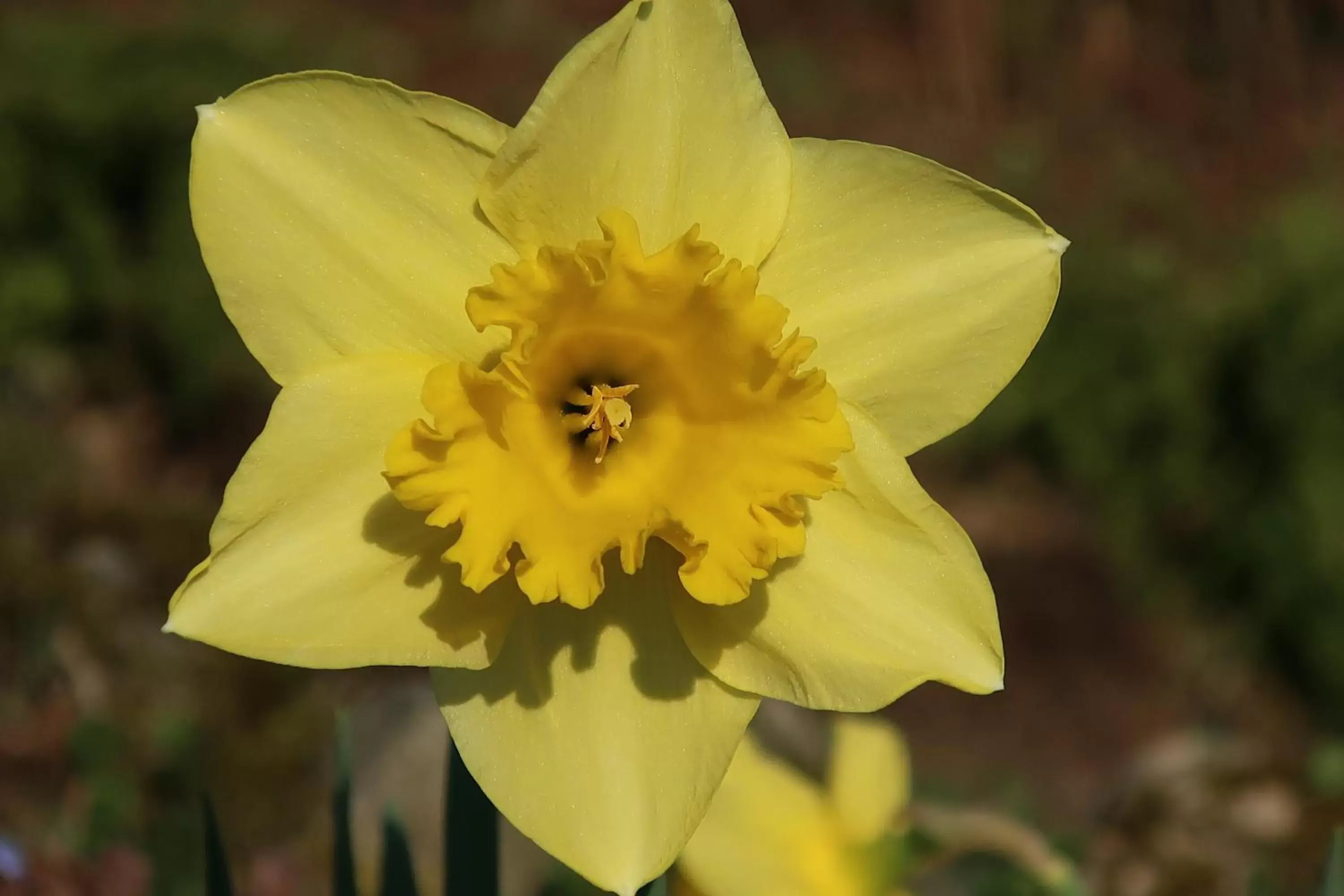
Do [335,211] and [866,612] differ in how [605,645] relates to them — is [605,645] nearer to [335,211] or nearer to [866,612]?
[866,612]

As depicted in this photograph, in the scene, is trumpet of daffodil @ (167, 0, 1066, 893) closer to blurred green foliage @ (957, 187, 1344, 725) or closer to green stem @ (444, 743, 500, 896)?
green stem @ (444, 743, 500, 896)

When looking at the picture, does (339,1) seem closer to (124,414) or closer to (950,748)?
(124,414)

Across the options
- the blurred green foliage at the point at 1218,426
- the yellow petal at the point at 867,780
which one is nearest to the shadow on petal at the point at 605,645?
the yellow petal at the point at 867,780

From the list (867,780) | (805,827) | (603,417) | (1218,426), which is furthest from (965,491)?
(603,417)

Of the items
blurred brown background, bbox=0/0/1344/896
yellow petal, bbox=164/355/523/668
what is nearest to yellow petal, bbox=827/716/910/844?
yellow petal, bbox=164/355/523/668

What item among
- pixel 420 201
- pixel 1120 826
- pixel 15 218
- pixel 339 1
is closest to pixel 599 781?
pixel 420 201
